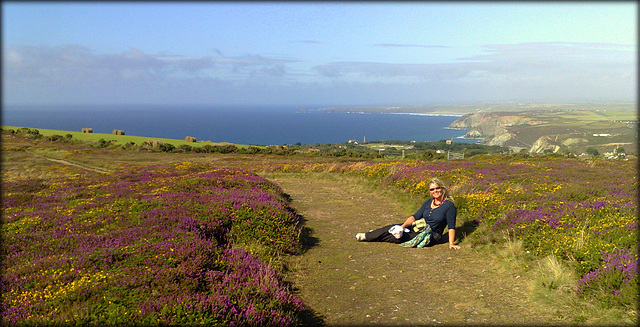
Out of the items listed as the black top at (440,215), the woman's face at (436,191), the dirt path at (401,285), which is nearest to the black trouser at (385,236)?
the dirt path at (401,285)

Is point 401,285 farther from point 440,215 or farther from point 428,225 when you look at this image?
point 440,215

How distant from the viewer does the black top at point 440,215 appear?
9.54 metres

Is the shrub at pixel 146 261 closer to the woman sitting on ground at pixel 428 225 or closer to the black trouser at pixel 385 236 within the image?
the black trouser at pixel 385 236

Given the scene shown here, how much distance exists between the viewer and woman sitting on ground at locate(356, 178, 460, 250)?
9.75 m

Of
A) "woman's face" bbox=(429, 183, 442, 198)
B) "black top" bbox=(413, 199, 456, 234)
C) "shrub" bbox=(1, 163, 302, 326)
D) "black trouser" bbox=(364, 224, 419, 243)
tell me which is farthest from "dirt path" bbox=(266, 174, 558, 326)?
"woman's face" bbox=(429, 183, 442, 198)

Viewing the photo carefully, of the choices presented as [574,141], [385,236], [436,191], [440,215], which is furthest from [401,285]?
[574,141]

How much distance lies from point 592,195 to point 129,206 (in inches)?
594

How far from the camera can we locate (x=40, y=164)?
26391mm

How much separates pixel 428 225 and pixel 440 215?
0.45 metres

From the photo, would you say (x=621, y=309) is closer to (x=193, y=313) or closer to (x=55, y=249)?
(x=193, y=313)

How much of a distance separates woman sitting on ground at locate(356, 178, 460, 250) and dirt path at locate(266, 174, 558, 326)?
0.88 ft

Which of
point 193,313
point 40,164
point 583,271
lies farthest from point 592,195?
point 40,164

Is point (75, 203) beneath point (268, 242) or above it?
above

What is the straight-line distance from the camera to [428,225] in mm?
9852
